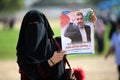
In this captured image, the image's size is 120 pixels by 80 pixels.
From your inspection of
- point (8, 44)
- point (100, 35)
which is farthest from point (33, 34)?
point (100, 35)

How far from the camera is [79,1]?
30.6m

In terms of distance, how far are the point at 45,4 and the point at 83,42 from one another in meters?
29.2

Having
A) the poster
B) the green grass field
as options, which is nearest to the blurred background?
the green grass field

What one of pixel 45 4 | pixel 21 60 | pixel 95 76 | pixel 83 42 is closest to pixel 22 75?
pixel 21 60

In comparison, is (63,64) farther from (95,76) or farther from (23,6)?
(23,6)

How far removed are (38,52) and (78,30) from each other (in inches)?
22.5

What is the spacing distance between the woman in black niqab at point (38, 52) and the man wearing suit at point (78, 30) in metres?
0.25

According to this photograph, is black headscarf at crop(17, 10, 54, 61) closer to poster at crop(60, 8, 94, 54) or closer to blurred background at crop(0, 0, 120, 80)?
poster at crop(60, 8, 94, 54)

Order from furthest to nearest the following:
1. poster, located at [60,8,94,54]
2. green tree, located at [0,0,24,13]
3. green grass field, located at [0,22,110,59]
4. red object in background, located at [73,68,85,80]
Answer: green tree, located at [0,0,24,13], green grass field, located at [0,22,110,59], red object in background, located at [73,68,85,80], poster, located at [60,8,94,54]

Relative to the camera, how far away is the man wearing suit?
5828 mm

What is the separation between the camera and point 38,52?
5594 millimetres

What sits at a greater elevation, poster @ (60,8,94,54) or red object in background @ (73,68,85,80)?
poster @ (60,8,94,54)

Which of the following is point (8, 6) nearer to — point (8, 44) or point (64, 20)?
point (8, 44)

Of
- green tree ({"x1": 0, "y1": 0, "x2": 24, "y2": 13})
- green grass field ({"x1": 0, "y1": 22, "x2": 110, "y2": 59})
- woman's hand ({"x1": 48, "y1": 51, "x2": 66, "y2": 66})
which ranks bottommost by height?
green grass field ({"x1": 0, "y1": 22, "x2": 110, "y2": 59})
